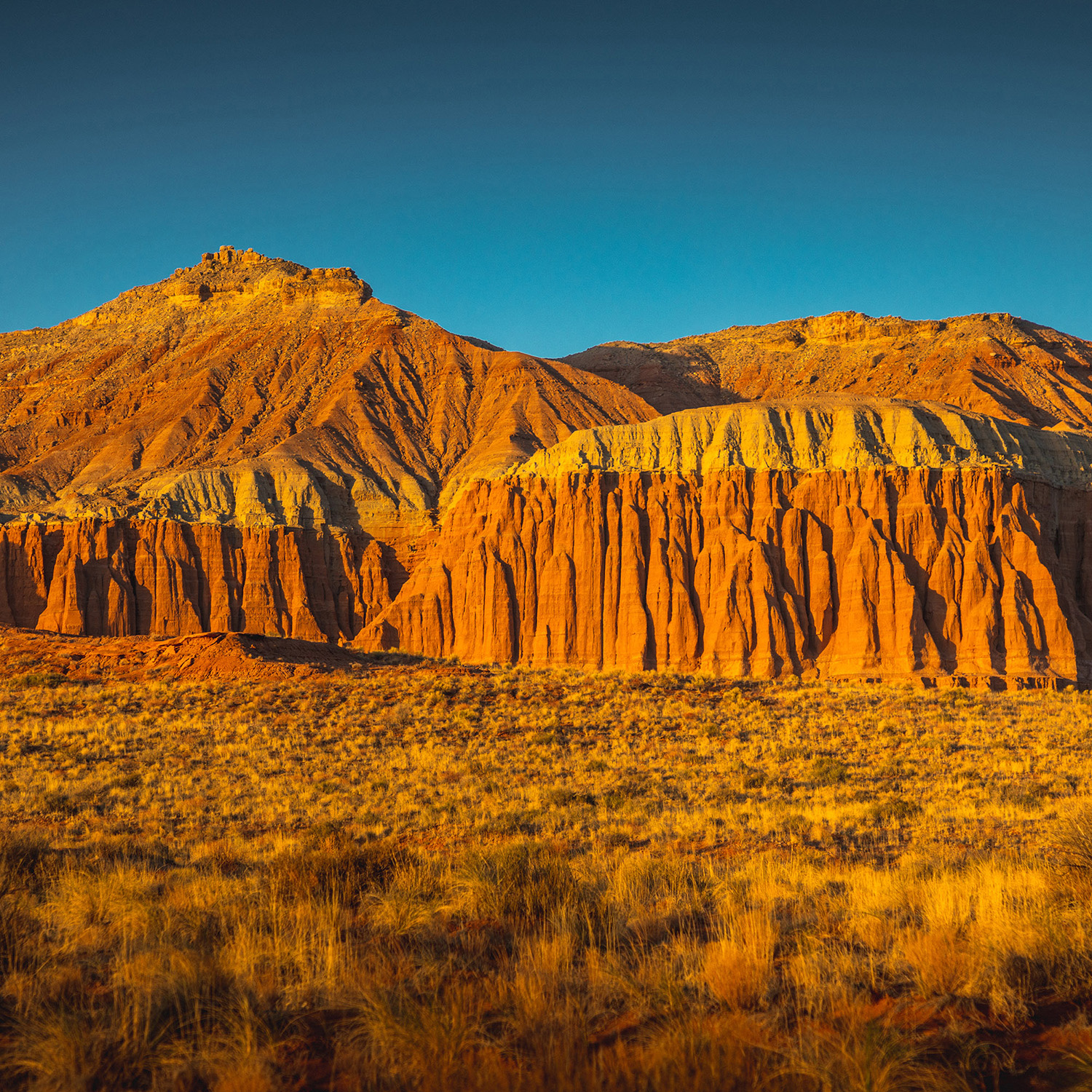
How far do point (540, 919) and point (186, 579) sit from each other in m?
79.0

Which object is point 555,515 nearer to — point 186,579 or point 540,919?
point 186,579

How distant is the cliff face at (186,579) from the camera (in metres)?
78.9

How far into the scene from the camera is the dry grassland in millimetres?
6570

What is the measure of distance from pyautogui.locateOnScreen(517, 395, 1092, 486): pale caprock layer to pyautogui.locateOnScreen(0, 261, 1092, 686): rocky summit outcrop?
10.2 inches

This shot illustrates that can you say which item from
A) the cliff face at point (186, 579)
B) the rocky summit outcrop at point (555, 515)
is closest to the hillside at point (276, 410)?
the rocky summit outcrop at point (555, 515)

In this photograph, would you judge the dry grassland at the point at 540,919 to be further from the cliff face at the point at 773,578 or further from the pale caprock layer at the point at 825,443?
the pale caprock layer at the point at 825,443

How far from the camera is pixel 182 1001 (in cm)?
762

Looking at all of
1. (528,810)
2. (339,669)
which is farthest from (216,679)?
(528,810)

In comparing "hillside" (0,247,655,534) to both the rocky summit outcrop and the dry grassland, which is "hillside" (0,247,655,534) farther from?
the dry grassland

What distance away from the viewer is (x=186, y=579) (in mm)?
82125

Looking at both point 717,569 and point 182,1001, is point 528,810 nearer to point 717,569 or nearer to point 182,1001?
point 182,1001

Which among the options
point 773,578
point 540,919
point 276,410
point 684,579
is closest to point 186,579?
point 276,410

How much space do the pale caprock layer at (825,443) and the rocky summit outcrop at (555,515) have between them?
259 mm

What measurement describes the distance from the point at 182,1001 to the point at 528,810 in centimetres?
937
